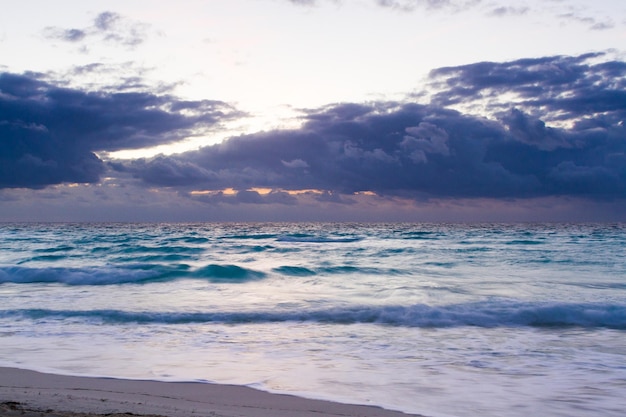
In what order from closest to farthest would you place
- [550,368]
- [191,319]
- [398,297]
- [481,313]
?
[550,368] → [191,319] → [481,313] → [398,297]

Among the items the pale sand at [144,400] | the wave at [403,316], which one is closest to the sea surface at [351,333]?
the wave at [403,316]

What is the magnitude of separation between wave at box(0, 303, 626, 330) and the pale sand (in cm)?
502

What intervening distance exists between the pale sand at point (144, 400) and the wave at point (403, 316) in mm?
5021

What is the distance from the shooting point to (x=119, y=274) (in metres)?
21.4

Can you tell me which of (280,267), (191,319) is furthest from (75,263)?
(191,319)

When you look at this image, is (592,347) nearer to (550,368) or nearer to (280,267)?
(550,368)

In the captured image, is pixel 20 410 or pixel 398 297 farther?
pixel 398 297

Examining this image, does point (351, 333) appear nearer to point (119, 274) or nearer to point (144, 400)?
point (144, 400)

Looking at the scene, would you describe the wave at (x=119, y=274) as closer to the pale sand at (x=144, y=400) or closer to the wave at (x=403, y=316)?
the wave at (x=403, y=316)

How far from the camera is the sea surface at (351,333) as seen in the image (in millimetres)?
6512

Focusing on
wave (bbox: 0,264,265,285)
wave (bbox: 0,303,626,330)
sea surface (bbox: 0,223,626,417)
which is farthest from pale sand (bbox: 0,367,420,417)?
wave (bbox: 0,264,265,285)

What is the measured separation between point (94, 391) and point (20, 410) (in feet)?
4.31

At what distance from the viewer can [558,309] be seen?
13.0 meters

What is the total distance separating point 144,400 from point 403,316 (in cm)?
756
